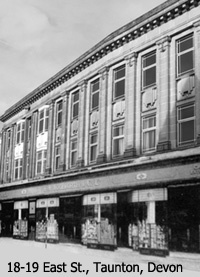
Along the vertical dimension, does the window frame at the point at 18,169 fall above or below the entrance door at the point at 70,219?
above

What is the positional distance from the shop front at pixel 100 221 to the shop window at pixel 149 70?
222 inches

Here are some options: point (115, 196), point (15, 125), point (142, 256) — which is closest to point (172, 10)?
point (115, 196)

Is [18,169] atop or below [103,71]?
below

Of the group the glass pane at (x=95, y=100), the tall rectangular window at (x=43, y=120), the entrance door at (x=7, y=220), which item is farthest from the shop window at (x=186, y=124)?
the entrance door at (x=7, y=220)

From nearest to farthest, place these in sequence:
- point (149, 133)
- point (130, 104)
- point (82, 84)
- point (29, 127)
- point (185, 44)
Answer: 1. point (185, 44)
2. point (149, 133)
3. point (130, 104)
4. point (82, 84)
5. point (29, 127)

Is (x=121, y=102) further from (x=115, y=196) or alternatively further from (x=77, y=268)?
(x=77, y=268)

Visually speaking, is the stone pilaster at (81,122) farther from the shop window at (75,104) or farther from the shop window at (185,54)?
the shop window at (185,54)

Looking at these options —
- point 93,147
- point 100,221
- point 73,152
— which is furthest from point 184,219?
point 73,152

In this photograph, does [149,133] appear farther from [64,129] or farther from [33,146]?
[33,146]

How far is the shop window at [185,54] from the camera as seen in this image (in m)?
17.2

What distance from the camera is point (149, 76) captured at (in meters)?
19.2

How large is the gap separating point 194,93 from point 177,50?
2.44m

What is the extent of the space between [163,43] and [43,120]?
40.0 ft

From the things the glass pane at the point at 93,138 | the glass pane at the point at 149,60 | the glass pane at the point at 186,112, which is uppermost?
the glass pane at the point at 149,60
